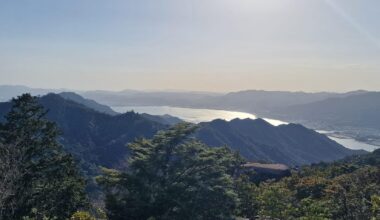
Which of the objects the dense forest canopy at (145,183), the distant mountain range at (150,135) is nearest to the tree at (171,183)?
the dense forest canopy at (145,183)

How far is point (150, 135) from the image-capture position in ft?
471

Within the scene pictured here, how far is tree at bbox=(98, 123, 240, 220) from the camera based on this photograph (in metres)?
20.6

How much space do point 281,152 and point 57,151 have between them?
146 metres

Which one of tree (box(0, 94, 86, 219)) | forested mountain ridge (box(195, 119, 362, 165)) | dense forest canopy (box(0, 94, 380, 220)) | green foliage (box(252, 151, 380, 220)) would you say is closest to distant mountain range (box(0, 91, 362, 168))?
forested mountain ridge (box(195, 119, 362, 165))

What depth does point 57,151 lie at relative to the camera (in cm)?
2406

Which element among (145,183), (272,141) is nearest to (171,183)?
(145,183)

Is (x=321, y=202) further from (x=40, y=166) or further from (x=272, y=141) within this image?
(x=272, y=141)

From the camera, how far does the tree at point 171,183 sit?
20.6 m

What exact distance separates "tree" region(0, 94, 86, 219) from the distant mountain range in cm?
9770

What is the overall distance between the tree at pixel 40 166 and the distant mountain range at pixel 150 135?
9770 cm

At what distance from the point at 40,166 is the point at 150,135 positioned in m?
121

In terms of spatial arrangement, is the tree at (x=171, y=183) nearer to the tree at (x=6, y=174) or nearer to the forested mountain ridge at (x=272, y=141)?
the tree at (x=6, y=174)

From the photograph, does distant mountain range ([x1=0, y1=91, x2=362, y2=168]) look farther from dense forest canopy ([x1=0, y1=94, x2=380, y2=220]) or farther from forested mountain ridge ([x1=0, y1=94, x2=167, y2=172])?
dense forest canopy ([x1=0, y1=94, x2=380, y2=220])

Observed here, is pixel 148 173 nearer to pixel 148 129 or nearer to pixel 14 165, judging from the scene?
pixel 14 165
